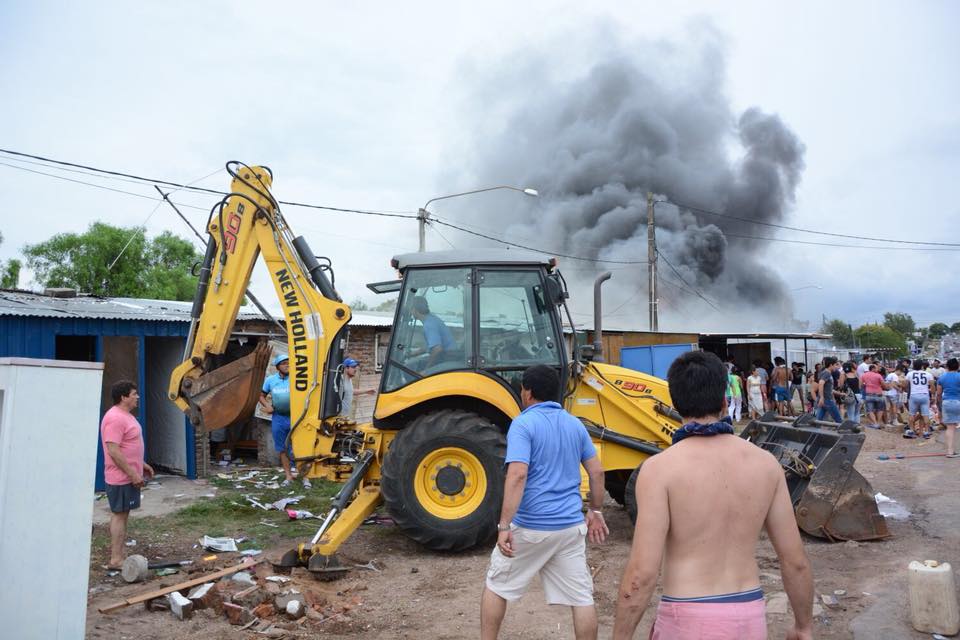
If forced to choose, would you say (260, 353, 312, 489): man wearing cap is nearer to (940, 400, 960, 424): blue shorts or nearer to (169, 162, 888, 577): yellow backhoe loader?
(169, 162, 888, 577): yellow backhoe loader

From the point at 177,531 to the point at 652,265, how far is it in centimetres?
1931

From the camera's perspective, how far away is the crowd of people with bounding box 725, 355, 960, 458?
11656 millimetres

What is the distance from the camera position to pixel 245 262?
6.72 meters

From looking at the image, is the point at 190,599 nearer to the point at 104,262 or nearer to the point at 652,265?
the point at 652,265

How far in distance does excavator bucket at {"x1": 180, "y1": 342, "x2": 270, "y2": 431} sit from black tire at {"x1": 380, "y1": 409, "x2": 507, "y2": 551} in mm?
1890

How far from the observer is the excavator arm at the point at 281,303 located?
255 inches

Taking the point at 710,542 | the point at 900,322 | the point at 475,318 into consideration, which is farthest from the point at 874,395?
the point at 900,322

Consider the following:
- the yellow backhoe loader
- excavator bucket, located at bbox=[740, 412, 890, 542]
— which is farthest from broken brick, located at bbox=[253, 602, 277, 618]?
excavator bucket, located at bbox=[740, 412, 890, 542]

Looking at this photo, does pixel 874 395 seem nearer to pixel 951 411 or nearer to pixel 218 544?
pixel 951 411

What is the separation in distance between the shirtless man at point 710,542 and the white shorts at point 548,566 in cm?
132

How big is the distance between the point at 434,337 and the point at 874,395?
42.6 ft

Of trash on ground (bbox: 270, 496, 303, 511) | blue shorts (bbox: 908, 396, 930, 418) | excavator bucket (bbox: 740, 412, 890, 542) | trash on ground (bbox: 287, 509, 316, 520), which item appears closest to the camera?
excavator bucket (bbox: 740, 412, 890, 542)

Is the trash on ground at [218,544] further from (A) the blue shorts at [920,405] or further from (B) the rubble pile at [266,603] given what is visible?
(A) the blue shorts at [920,405]

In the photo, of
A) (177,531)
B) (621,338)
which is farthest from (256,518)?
(621,338)
